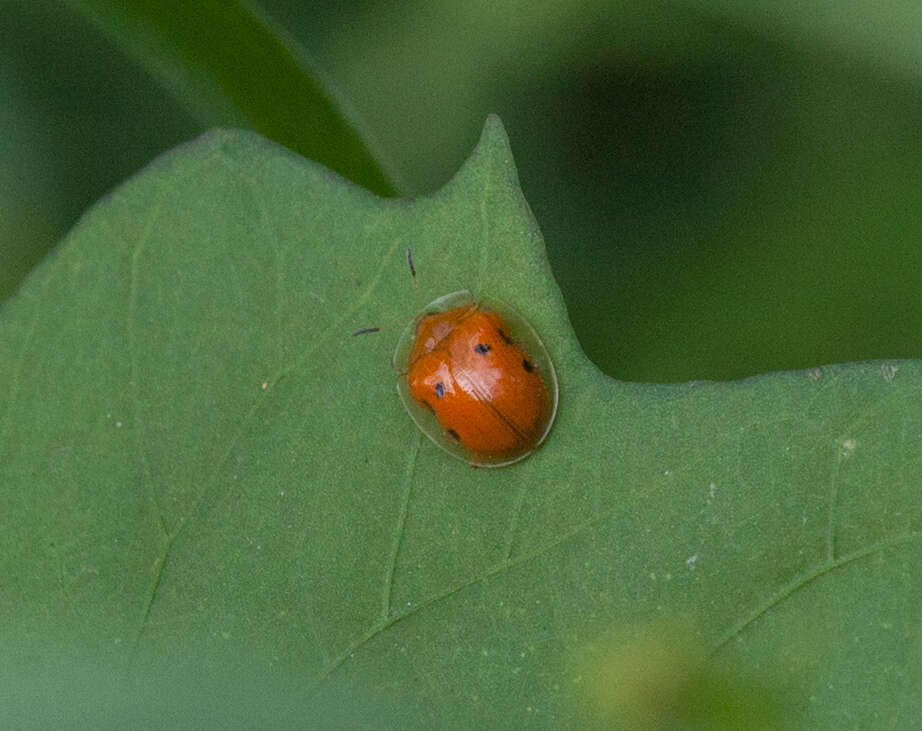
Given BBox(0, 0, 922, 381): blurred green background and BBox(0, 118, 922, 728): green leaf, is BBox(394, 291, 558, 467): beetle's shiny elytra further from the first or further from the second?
BBox(0, 0, 922, 381): blurred green background

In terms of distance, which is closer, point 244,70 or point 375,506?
point 375,506

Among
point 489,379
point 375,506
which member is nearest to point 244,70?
point 489,379

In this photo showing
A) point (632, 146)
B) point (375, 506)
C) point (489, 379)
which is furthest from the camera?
point (632, 146)

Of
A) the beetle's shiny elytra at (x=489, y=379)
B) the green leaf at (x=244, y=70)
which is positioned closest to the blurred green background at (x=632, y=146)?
the green leaf at (x=244, y=70)

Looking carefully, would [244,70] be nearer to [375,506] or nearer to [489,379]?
[489,379]

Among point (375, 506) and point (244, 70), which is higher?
point (244, 70)

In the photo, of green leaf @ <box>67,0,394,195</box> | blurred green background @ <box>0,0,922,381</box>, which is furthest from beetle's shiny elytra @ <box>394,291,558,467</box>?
blurred green background @ <box>0,0,922,381</box>
